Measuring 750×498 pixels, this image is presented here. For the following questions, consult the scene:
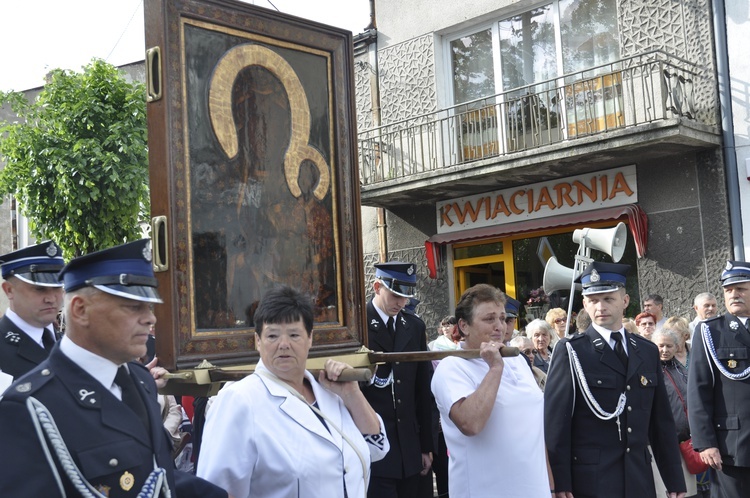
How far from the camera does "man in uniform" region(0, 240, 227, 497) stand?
7.24 feet

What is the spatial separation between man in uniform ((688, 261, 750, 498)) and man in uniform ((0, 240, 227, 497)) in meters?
4.11

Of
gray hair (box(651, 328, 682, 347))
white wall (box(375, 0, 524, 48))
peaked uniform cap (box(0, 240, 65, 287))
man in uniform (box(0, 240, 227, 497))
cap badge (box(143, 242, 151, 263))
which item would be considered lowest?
gray hair (box(651, 328, 682, 347))

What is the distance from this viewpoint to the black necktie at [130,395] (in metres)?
2.48

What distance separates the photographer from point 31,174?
1312 cm

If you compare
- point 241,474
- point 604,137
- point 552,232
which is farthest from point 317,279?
point 552,232

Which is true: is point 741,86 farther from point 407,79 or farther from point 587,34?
point 407,79

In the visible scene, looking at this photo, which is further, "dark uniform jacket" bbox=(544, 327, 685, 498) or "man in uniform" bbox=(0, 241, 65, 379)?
"dark uniform jacket" bbox=(544, 327, 685, 498)

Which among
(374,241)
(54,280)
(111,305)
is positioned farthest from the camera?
(374,241)

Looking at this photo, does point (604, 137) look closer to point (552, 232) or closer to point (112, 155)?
point (552, 232)

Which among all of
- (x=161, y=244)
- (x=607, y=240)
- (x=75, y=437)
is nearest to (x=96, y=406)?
(x=75, y=437)

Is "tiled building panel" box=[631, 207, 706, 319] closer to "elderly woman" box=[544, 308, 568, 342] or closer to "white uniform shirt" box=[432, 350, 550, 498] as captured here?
"elderly woman" box=[544, 308, 568, 342]

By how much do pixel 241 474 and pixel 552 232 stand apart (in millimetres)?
10322

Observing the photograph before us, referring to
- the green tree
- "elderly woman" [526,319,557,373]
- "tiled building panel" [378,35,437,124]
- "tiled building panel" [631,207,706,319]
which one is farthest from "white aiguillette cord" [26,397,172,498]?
"tiled building panel" [378,35,437,124]

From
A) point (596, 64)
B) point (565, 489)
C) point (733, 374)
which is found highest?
point (596, 64)
